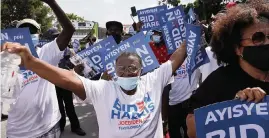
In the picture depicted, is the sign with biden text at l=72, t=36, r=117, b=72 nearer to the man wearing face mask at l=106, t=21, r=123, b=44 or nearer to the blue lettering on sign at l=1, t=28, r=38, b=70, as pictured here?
the man wearing face mask at l=106, t=21, r=123, b=44

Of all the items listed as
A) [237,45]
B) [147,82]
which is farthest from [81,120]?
[237,45]

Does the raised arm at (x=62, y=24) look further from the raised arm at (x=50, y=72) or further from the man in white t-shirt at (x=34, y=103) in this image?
the raised arm at (x=50, y=72)

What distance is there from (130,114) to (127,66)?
36 centimetres

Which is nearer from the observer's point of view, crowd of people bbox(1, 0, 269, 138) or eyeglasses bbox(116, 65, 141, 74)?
crowd of people bbox(1, 0, 269, 138)

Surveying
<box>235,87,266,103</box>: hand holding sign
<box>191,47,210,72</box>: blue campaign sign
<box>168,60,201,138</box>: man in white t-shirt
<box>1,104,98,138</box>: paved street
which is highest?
<box>235,87,266,103</box>: hand holding sign

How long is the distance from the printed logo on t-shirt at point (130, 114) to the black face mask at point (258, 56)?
2.94ft

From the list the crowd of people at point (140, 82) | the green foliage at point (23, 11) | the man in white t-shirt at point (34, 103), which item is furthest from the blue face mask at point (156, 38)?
the green foliage at point (23, 11)

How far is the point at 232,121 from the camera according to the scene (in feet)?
5.85

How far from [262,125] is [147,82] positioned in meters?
1.12

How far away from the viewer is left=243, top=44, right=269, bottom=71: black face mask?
1.81 metres

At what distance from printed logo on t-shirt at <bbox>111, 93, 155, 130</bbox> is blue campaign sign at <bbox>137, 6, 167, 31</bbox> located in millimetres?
3471

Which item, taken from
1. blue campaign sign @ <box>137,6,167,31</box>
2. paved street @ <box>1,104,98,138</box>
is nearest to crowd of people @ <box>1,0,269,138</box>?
blue campaign sign @ <box>137,6,167,31</box>

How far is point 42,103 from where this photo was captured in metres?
3.23

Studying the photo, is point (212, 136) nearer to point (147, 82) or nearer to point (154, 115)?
point (154, 115)
